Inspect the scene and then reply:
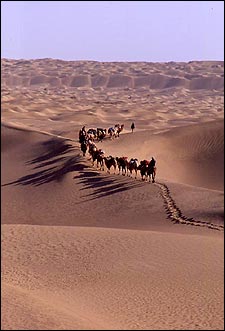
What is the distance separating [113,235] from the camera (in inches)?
565

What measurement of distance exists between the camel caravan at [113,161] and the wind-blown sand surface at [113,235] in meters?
0.31

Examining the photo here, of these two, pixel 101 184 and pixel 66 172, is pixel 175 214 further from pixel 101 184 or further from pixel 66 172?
pixel 66 172

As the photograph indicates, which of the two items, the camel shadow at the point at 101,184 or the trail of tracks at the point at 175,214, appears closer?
the trail of tracks at the point at 175,214

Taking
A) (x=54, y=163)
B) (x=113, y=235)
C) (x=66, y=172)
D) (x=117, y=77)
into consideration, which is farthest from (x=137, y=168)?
(x=117, y=77)

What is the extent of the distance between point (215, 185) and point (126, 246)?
28.2 ft

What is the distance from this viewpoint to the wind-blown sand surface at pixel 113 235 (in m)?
10.0

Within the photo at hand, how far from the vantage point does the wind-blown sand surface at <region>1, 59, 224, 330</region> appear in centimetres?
1002

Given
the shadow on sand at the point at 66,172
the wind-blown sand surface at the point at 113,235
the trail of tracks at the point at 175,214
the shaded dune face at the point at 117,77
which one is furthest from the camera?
the shaded dune face at the point at 117,77

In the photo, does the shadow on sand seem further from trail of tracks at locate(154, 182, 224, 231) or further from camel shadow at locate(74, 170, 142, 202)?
trail of tracks at locate(154, 182, 224, 231)

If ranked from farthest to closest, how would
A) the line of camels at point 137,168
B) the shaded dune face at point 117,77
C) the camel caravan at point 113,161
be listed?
the shaded dune face at point 117,77, the camel caravan at point 113,161, the line of camels at point 137,168

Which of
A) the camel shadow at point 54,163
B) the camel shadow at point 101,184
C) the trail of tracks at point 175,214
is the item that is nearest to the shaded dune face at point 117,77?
the camel shadow at point 54,163

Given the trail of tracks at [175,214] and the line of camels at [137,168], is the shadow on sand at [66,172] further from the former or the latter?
the trail of tracks at [175,214]

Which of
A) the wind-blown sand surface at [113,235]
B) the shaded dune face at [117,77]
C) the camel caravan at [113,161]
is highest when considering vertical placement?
the shaded dune face at [117,77]

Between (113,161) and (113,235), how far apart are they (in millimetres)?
6616
